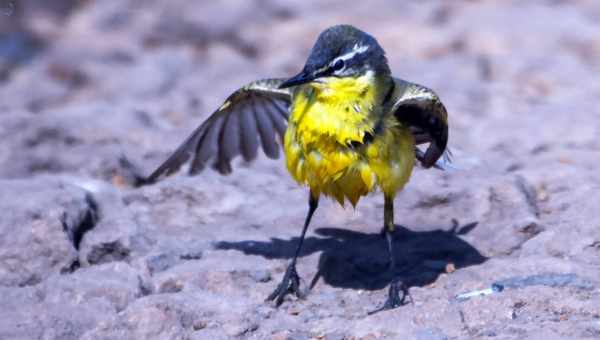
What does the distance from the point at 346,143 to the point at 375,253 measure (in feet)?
3.64

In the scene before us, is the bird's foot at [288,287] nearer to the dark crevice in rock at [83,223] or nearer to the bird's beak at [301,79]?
the bird's beak at [301,79]

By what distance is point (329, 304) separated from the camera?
249 inches

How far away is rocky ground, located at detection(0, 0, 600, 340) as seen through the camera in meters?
5.75

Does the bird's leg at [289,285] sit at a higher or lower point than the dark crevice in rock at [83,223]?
lower

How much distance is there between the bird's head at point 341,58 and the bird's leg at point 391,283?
78 centimetres

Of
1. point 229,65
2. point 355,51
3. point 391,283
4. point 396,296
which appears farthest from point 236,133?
point 229,65

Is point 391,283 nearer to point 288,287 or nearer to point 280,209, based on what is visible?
point 288,287

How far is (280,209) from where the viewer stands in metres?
7.57

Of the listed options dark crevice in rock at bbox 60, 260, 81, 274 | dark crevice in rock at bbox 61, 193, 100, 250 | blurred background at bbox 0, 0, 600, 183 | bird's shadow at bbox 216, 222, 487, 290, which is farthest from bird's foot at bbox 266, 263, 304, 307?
blurred background at bbox 0, 0, 600, 183

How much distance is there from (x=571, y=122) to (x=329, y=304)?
3.56 m

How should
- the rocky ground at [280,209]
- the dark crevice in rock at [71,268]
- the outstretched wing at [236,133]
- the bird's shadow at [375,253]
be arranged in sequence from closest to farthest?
the rocky ground at [280,209]
the dark crevice in rock at [71,268]
the bird's shadow at [375,253]
the outstretched wing at [236,133]

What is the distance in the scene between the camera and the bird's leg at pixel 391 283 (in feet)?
20.0

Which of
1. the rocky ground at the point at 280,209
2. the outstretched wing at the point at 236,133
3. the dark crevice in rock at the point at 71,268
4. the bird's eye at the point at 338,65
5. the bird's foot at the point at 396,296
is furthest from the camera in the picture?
the outstretched wing at the point at 236,133

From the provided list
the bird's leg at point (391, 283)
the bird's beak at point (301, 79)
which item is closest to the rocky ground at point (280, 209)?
the bird's leg at point (391, 283)
